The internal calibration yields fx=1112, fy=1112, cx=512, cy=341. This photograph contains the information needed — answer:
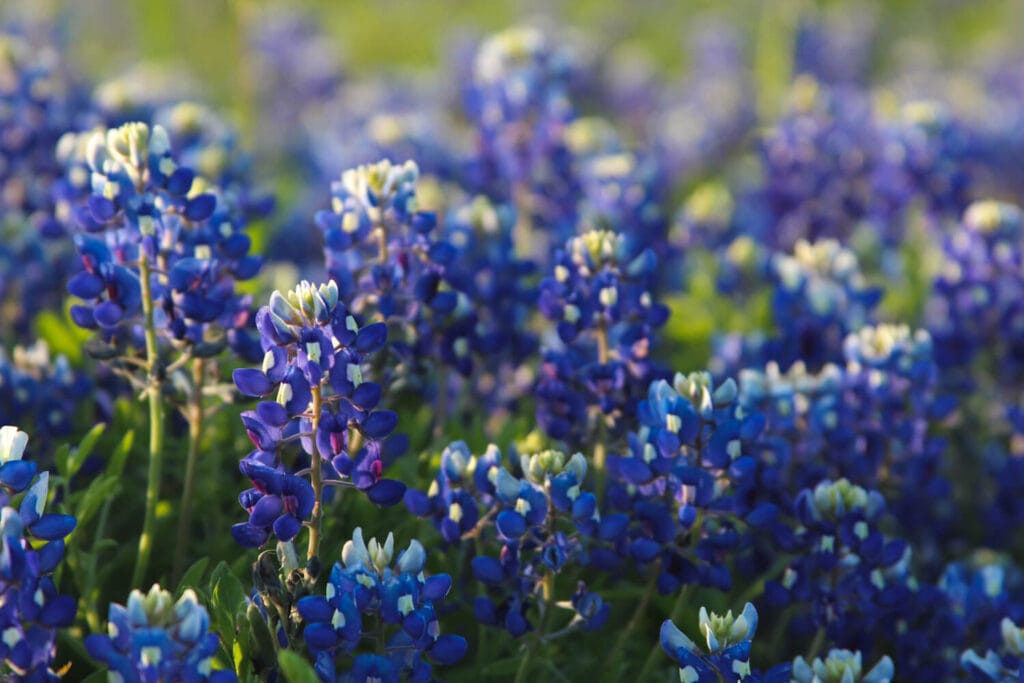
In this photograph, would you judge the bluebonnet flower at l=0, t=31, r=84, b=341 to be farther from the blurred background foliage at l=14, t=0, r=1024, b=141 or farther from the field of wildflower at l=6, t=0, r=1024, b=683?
the blurred background foliage at l=14, t=0, r=1024, b=141

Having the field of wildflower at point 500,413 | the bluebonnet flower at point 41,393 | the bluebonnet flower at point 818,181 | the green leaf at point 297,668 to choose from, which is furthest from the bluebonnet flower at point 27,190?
the bluebonnet flower at point 818,181

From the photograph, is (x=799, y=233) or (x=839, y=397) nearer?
(x=839, y=397)

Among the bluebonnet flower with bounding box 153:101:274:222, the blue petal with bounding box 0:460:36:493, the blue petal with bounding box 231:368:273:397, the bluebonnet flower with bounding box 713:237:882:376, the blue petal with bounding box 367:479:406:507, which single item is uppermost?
the bluebonnet flower with bounding box 153:101:274:222

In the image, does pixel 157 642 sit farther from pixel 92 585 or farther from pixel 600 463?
pixel 600 463

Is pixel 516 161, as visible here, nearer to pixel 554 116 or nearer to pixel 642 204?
pixel 554 116

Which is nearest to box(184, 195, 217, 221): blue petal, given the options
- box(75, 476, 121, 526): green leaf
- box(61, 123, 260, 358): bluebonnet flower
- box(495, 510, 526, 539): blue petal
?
box(61, 123, 260, 358): bluebonnet flower

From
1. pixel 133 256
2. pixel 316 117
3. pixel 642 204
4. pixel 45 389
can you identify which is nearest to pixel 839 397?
pixel 642 204

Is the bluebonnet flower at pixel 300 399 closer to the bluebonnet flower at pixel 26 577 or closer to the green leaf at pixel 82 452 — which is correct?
the bluebonnet flower at pixel 26 577
